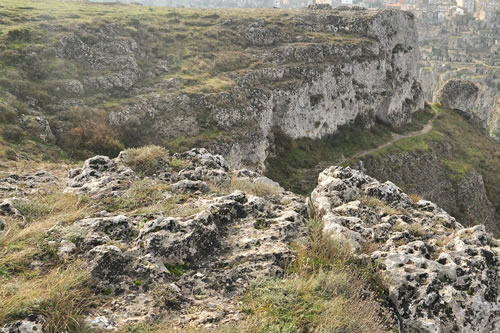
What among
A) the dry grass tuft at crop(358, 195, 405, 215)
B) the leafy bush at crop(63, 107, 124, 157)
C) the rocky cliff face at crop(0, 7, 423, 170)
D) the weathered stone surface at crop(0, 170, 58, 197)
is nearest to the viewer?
the dry grass tuft at crop(358, 195, 405, 215)

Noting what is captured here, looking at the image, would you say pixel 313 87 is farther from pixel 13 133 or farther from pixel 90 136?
pixel 13 133

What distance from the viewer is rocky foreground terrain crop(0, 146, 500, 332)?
6.43 m

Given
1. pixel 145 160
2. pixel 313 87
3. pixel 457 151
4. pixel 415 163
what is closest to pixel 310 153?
pixel 313 87

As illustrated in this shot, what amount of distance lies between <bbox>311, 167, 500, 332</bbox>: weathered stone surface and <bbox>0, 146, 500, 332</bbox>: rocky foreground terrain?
0.08ft

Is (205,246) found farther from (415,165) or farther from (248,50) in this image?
(415,165)

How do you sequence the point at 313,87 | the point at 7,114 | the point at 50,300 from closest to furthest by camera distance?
the point at 50,300
the point at 7,114
the point at 313,87

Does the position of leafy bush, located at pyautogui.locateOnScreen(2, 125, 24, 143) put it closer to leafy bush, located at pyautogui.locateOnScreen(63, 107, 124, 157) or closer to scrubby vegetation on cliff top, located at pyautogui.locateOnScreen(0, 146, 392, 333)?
leafy bush, located at pyautogui.locateOnScreen(63, 107, 124, 157)

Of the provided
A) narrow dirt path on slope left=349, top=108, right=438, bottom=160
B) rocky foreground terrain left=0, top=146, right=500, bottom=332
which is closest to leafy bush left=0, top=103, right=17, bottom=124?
rocky foreground terrain left=0, top=146, right=500, bottom=332

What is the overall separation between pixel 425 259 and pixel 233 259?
414 centimetres

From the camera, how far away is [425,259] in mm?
8062

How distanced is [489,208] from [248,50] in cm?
4218

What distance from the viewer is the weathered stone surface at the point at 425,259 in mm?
7230

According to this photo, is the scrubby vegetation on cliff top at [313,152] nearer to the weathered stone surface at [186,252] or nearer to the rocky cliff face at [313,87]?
the rocky cliff face at [313,87]

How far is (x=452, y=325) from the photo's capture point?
23.1 ft
